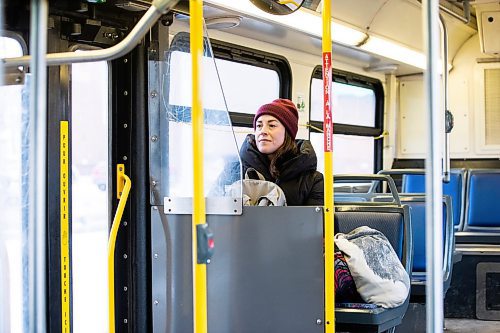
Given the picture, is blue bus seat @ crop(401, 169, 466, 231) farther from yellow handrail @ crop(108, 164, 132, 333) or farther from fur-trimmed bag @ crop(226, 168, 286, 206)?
yellow handrail @ crop(108, 164, 132, 333)

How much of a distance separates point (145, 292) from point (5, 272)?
68 cm

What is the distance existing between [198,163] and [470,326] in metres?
4.22

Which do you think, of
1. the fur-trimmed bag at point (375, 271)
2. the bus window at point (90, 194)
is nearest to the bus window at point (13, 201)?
the bus window at point (90, 194)

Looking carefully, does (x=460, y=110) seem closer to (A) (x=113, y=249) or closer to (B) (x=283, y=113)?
(B) (x=283, y=113)

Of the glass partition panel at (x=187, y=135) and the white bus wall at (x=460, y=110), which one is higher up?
the white bus wall at (x=460, y=110)

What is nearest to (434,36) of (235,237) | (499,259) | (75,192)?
(235,237)

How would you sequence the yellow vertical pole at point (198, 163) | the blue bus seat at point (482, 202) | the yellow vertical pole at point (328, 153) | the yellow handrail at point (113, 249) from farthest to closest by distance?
the blue bus seat at point (482, 202)
the yellow handrail at point (113, 249)
the yellow vertical pole at point (328, 153)
the yellow vertical pole at point (198, 163)

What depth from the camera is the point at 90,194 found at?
3219mm

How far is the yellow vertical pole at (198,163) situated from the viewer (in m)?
2.24

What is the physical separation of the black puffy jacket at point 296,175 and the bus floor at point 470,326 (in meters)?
2.67

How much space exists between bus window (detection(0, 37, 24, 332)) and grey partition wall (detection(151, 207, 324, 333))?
2.20 feet

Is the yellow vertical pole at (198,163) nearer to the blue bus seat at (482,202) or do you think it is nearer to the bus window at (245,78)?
the bus window at (245,78)

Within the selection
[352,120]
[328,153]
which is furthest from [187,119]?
[352,120]

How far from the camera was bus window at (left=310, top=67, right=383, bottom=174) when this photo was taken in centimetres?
641
